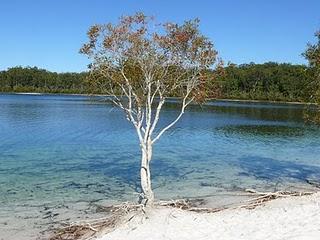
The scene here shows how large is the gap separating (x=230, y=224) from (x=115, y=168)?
18.2m

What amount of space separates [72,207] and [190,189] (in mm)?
7358

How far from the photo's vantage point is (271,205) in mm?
19500

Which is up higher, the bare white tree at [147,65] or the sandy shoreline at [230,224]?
the bare white tree at [147,65]

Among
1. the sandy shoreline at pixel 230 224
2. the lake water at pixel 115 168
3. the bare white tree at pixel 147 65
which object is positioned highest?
the bare white tree at pixel 147 65

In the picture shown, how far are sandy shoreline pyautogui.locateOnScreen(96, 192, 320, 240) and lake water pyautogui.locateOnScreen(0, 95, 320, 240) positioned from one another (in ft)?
14.2

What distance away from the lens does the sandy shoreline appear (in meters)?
14.9

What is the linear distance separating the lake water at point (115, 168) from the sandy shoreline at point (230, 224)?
4.32m

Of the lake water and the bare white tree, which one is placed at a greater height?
the bare white tree

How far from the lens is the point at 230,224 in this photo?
16.6 metres

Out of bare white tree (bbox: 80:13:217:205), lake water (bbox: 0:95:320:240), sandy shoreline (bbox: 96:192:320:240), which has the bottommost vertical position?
lake water (bbox: 0:95:320:240)

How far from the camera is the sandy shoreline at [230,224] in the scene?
588 inches

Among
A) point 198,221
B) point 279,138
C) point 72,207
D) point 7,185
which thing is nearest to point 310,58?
point 198,221

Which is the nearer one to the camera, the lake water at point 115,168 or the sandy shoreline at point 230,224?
the sandy shoreline at point 230,224

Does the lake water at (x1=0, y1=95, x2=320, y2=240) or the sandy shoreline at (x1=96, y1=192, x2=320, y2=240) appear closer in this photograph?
the sandy shoreline at (x1=96, y1=192, x2=320, y2=240)
